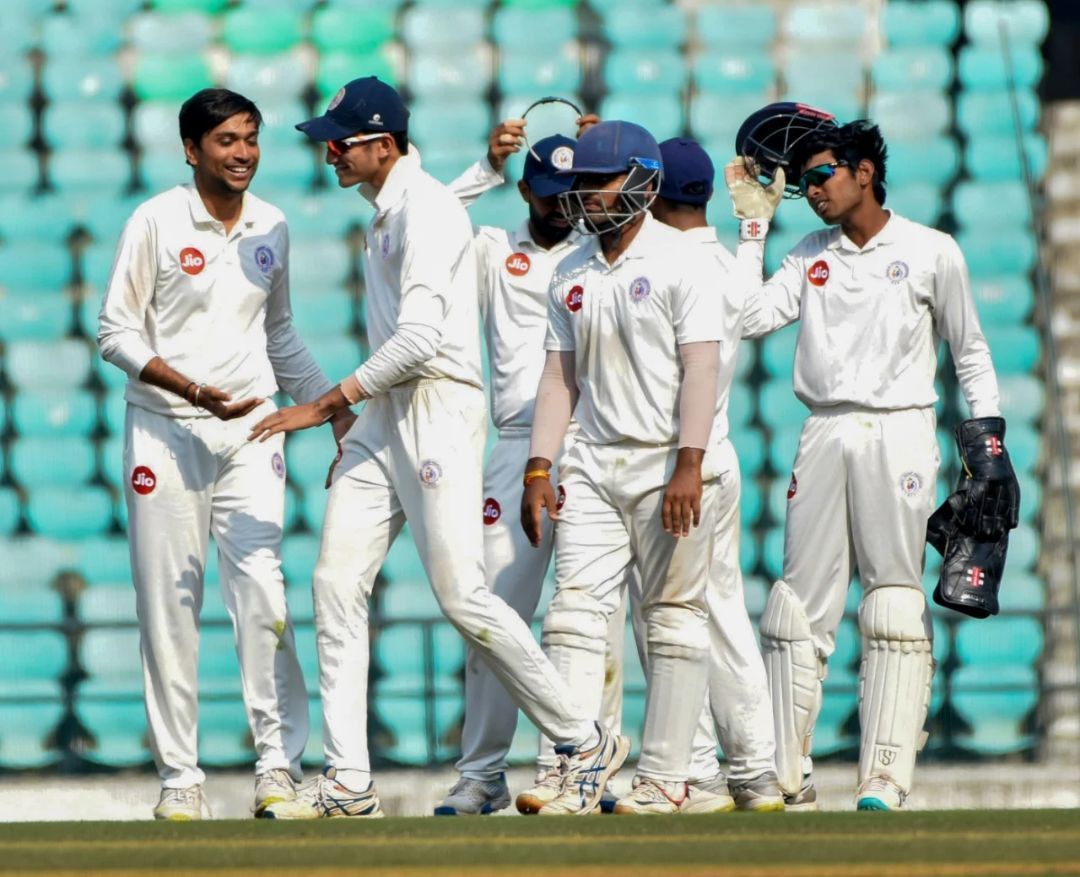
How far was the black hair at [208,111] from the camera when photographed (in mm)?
5520

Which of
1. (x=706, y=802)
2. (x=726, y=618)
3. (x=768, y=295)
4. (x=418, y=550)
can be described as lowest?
(x=706, y=802)

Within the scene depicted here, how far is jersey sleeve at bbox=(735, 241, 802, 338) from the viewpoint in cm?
579

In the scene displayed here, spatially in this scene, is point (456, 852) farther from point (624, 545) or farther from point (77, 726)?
point (77, 726)

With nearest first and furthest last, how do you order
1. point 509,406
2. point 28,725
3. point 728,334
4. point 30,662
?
1. point 728,334
2. point 509,406
3. point 28,725
4. point 30,662

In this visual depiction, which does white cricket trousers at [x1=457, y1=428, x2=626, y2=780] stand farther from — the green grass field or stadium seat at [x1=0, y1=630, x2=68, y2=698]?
stadium seat at [x1=0, y1=630, x2=68, y2=698]

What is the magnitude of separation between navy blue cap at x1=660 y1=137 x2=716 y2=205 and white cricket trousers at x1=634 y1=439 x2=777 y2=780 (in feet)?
2.38

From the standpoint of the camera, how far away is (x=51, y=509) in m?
8.91

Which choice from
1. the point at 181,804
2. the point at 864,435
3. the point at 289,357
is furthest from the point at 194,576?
the point at 864,435

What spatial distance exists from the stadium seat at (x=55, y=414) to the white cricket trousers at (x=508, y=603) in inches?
138

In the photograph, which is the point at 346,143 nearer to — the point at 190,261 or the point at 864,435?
the point at 190,261

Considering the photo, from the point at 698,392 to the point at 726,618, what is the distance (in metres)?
0.90

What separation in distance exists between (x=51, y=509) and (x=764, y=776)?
4284mm

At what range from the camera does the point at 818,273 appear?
5.80 meters

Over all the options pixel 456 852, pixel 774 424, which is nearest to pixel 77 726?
pixel 774 424
